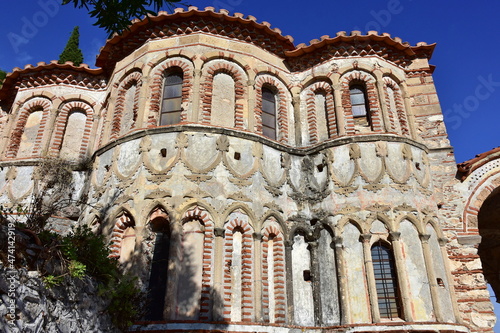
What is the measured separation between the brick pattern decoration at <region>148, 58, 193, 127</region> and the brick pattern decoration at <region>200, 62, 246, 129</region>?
456mm

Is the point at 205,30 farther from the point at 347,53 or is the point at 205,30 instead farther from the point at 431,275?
the point at 431,275

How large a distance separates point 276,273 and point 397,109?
6.68 m

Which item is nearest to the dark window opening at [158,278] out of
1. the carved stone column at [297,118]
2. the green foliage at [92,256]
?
the green foliage at [92,256]

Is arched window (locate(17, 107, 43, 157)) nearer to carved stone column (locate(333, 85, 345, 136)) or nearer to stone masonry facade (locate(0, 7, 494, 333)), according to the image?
stone masonry facade (locate(0, 7, 494, 333))

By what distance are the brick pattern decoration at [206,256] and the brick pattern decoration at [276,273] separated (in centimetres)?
141

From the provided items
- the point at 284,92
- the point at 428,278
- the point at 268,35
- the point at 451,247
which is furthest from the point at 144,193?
the point at 451,247

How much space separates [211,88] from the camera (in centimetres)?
1263

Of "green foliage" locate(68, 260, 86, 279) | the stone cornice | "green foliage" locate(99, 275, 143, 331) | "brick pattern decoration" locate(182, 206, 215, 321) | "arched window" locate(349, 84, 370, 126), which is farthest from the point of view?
"arched window" locate(349, 84, 370, 126)

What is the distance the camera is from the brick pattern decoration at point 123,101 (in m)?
12.8

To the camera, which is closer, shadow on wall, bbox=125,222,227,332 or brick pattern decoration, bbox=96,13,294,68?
shadow on wall, bbox=125,222,227,332

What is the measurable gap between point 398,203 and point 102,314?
7945 mm

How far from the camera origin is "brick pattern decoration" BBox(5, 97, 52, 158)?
14352 mm

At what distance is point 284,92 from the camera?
1391 centimetres

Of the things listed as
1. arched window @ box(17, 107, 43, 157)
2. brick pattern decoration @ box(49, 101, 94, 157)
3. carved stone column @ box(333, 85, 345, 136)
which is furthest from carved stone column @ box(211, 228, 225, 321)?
arched window @ box(17, 107, 43, 157)
